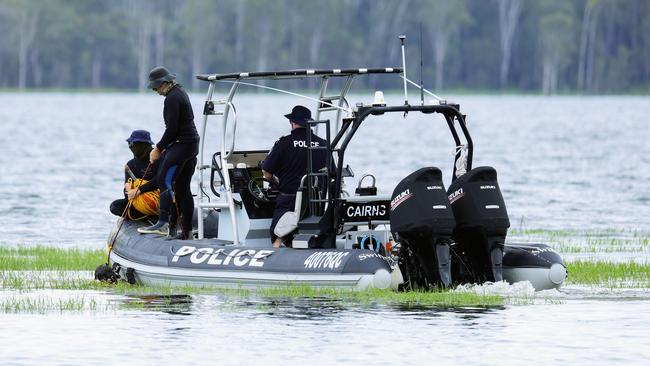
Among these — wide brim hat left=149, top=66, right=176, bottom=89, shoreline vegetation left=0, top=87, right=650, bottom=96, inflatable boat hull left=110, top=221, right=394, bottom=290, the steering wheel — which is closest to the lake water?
inflatable boat hull left=110, top=221, right=394, bottom=290

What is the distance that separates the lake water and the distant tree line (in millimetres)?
63940

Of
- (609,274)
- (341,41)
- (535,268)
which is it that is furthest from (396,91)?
(535,268)

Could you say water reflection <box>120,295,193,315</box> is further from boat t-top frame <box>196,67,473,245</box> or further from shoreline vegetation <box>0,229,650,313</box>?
boat t-top frame <box>196,67,473,245</box>

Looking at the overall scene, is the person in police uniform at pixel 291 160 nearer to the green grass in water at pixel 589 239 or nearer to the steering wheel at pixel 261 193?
the steering wheel at pixel 261 193

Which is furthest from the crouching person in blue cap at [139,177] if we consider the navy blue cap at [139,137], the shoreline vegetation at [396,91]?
Result: the shoreline vegetation at [396,91]

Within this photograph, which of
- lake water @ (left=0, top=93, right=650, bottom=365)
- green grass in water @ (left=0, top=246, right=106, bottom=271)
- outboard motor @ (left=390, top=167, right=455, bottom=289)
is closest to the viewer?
lake water @ (left=0, top=93, right=650, bottom=365)

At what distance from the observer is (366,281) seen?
661 inches

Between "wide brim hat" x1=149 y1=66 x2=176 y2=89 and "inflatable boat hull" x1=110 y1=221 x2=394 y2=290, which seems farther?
"wide brim hat" x1=149 y1=66 x2=176 y2=89

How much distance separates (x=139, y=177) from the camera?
1992cm

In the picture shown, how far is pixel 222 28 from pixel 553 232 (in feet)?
405

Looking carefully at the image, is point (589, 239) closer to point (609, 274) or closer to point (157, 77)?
point (609, 274)

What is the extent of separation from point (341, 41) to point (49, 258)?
12617cm

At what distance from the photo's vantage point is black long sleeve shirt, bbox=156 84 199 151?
18953mm

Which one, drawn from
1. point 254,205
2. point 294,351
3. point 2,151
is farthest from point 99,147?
point 294,351
